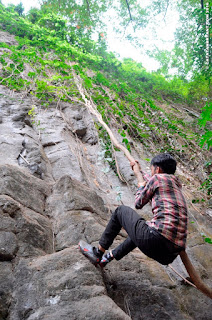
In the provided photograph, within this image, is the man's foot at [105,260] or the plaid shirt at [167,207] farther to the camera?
the man's foot at [105,260]

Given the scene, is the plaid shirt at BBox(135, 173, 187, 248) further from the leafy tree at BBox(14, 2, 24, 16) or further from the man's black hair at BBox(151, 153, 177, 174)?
the leafy tree at BBox(14, 2, 24, 16)

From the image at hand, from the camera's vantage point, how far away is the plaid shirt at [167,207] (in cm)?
174

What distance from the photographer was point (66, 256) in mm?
1816

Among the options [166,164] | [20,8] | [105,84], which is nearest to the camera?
[166,164]

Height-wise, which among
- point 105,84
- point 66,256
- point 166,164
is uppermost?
point 105,84

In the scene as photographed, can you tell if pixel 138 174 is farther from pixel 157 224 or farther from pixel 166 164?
pixel 157 224

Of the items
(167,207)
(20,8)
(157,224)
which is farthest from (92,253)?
(20,8)

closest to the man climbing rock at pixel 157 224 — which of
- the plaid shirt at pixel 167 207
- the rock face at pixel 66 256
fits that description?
the plaid shirt at pixel 167 207

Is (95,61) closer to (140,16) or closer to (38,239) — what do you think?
(140,16)

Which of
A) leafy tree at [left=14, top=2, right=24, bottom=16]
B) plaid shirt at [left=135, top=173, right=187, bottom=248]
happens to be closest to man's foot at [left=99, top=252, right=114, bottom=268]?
plaid shirt at [left=135, top=173, right=187, bottom=248]

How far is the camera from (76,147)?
4.46 m

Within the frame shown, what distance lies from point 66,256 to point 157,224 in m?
0.83

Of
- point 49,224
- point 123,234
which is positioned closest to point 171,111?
point 123,234

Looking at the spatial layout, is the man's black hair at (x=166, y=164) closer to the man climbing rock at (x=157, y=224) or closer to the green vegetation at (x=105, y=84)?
the man climbing rock at (x=157, y=224)
